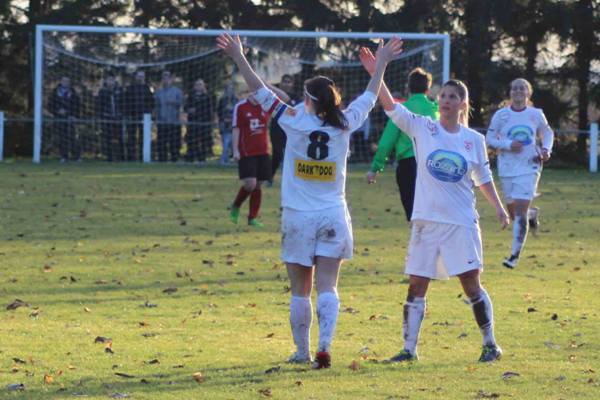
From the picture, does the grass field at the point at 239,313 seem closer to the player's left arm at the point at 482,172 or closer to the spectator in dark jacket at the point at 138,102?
the player's left arm at the point at 482,172

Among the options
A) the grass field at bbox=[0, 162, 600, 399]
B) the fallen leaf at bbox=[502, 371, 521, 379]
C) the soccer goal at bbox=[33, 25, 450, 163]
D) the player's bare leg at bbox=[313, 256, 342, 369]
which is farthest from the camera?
the soccer goal at bbox=[33, 25, 450, 163]

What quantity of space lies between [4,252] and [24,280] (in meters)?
2.24

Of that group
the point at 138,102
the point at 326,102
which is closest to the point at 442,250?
the point at 326,102

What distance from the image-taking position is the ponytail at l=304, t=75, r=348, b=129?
309 inches

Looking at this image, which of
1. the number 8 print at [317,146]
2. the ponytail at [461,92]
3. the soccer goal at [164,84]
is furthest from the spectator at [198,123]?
the number 8 print at [317,146]

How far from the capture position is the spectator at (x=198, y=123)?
32031mm

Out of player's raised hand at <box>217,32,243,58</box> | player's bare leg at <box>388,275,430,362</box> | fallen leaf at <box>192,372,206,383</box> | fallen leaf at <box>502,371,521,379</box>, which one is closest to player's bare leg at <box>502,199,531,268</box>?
player's bare leg at <box>388,275,430,362</box>

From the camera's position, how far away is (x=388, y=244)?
628 inches

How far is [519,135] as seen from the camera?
13.8 meters

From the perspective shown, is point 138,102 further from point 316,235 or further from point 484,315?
point 316,235

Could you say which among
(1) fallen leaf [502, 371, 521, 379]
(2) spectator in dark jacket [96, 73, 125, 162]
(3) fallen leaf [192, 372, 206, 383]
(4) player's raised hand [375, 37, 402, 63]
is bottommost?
(3) fallen leaf [192, 372, 206, 383]

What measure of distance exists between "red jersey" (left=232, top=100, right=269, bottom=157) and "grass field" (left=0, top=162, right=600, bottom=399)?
109 cm

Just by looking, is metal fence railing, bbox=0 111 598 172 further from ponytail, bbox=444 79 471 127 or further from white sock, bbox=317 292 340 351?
white sock, bbox=317 292 340 351

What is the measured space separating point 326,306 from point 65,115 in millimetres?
24618
